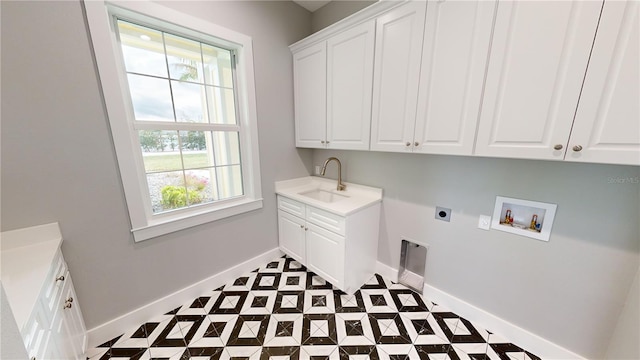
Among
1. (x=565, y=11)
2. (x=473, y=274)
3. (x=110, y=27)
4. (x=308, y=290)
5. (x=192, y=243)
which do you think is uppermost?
(x=110, y=27)

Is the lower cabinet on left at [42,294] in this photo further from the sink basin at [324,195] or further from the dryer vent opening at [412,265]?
the dryer vent opening at [412,265]

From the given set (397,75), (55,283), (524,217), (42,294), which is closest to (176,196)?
(55,283)

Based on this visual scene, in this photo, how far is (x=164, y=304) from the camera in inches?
71.4

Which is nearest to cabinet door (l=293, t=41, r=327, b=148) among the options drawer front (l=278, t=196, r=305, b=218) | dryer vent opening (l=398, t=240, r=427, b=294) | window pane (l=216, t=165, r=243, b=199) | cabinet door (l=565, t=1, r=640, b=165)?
drawer front (l=278, t=196, r=305, b=218)

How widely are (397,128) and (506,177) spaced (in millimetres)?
790

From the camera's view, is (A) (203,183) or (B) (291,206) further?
(B) (291,206)

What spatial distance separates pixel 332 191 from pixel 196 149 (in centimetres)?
138

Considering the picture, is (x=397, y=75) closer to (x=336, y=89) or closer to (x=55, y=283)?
(x=336, y=89)

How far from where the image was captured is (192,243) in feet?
6.28

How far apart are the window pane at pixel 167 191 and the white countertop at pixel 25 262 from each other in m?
0.53

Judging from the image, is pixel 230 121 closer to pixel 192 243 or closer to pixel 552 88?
pixel 192 243

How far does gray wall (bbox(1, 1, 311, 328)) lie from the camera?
1.18 m

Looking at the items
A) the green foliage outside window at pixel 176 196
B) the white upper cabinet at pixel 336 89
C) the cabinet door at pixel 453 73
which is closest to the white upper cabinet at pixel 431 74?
the cabinet door at pixel 453 73

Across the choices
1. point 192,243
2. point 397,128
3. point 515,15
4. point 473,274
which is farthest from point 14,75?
point 473,274
